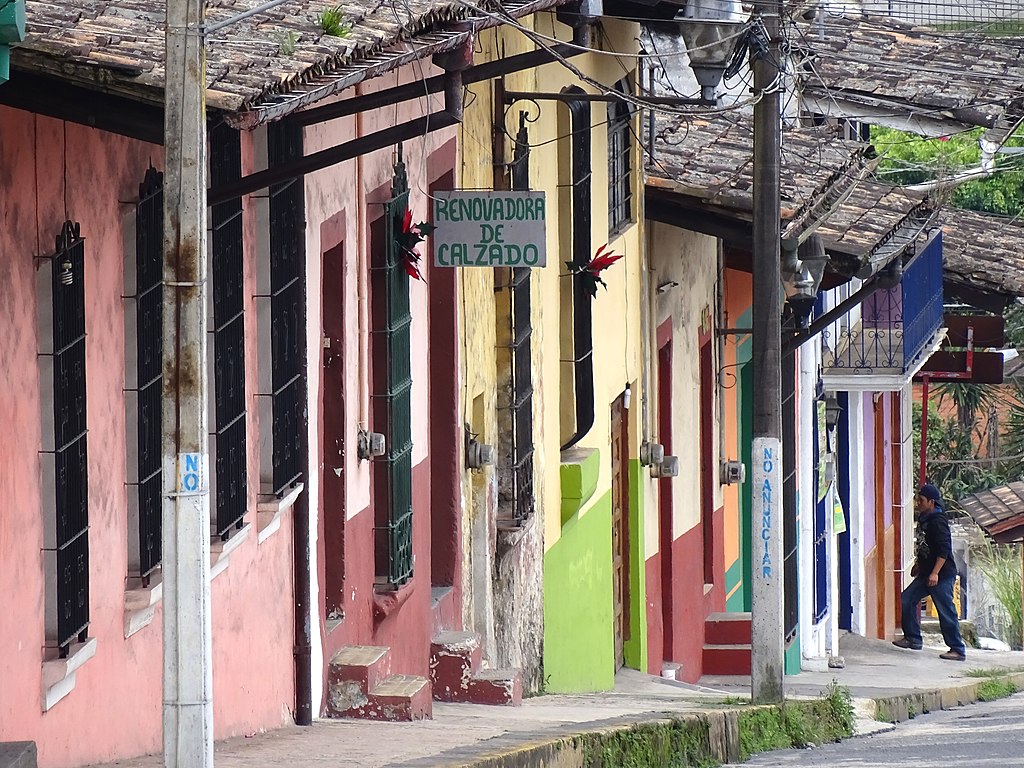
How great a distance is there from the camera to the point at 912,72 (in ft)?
65.5

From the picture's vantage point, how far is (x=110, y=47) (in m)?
6.00

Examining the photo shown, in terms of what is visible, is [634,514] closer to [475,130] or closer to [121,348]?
[475,130]

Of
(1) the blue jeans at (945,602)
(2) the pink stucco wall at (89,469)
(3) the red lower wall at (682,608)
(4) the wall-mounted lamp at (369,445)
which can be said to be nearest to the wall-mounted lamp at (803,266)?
(3) the red lower wall at (682,608)

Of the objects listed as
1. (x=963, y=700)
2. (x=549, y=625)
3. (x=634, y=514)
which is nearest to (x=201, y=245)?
(x=549, y=625)

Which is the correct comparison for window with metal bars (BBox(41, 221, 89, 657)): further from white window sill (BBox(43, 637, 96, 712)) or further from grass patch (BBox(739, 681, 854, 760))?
grass patch (BBox(739, 681, 854, 760))

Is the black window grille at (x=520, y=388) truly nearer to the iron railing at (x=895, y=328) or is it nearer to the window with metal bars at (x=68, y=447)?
the window with metal bars at (x=68, y=447)

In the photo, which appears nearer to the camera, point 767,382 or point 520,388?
point 767,382

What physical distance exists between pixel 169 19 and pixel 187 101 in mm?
220

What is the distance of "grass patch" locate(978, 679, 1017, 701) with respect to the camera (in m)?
18.2

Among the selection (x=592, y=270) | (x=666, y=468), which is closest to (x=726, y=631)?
(x=666, y=468)

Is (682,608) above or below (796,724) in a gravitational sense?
above

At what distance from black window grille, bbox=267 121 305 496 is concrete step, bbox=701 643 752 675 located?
419 inches

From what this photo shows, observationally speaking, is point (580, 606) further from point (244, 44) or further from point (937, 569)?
point (244, 44)

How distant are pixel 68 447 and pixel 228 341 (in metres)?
1.71
